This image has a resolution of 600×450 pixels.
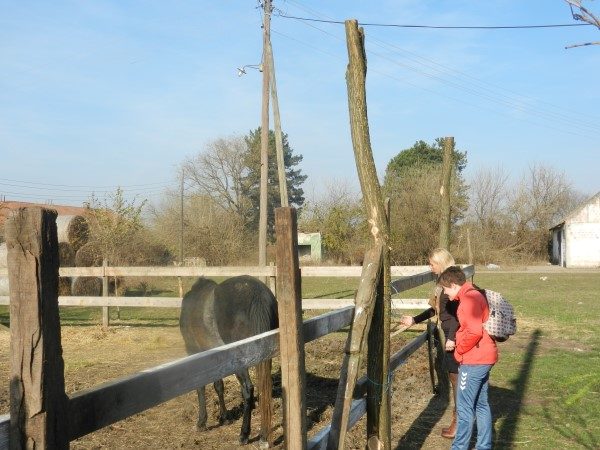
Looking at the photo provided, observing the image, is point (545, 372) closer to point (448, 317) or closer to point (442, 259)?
point (448, 317)

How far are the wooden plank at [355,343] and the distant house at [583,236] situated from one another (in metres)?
43.1

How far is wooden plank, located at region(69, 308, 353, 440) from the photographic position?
1788 mm

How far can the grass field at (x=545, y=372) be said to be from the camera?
228 inches

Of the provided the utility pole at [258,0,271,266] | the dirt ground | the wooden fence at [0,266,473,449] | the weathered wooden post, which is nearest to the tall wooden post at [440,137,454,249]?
the dirt ground

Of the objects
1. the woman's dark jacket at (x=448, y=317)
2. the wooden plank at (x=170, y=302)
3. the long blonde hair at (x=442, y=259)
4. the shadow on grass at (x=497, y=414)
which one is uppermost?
the long blonde hair at (x=442, y=259)

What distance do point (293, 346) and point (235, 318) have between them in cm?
322

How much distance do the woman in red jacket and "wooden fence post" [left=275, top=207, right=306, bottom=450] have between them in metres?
1.92

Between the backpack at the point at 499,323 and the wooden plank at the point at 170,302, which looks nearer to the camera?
the backpack at the point at 499,323

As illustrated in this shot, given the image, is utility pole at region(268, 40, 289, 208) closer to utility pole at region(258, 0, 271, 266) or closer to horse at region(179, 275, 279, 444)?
utility pole at region(258, 0, 271, 266)

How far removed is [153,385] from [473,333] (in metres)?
3.07

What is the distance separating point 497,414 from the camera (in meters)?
6.44

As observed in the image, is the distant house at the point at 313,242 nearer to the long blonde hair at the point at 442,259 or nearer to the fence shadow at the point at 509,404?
the fence shadow at the point at 509,404

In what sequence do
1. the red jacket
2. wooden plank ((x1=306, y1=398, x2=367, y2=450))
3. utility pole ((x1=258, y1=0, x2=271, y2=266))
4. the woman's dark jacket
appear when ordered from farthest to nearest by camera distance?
utility pole ((x1=258, y1=0, x2=271, y2=266))
the woman's dark jacket
the red jacket
wooden plank ((x1=306, y1=398, x2=367, y2=450))

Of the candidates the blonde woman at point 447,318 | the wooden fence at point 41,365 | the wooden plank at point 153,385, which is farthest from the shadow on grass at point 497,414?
the wooden fence at point 41,365
